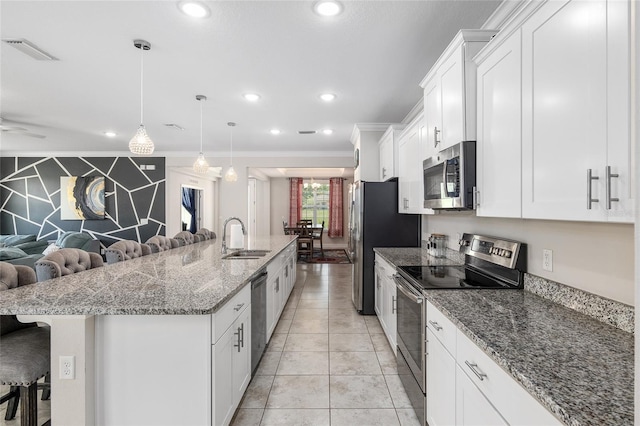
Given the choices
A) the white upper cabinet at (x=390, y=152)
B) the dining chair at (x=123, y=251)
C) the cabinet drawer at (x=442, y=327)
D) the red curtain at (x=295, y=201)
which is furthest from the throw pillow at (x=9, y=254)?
the red curtain at (x=295, y=201)

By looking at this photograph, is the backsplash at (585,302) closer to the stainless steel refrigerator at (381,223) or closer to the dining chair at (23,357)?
the stainless steel refrigerator at (381,223)

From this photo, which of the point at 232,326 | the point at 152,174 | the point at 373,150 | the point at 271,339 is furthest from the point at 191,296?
the point at 152,174

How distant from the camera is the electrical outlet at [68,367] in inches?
59.0

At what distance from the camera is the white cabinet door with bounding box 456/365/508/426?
1102 mm

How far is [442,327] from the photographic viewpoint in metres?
1.56

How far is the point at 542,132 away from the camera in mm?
1283

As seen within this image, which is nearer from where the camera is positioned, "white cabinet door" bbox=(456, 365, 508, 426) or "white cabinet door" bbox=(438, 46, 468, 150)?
"white cabinet door" bbox=(456, 365, 508, 426)

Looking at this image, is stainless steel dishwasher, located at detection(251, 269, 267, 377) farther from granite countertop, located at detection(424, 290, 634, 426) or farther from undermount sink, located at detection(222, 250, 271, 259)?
granite countertop, located at detection(424, 290, 634, 426)

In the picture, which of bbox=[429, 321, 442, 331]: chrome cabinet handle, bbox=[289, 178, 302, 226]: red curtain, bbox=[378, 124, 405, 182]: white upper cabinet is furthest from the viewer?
bbox=[289, 178, 302, 226]: red curtain

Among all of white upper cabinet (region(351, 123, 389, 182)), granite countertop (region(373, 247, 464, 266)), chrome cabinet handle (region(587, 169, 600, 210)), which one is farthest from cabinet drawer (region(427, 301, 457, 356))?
white upper cabinet (region(351, 123, 389, 182))

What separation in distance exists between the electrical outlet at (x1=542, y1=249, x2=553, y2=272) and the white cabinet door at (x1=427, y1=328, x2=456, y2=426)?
0.70 metres

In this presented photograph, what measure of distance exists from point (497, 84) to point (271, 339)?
9.48ft

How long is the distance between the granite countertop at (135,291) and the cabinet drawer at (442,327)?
3.66ft

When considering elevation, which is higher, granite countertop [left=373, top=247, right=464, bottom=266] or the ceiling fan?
the ceiling fan
